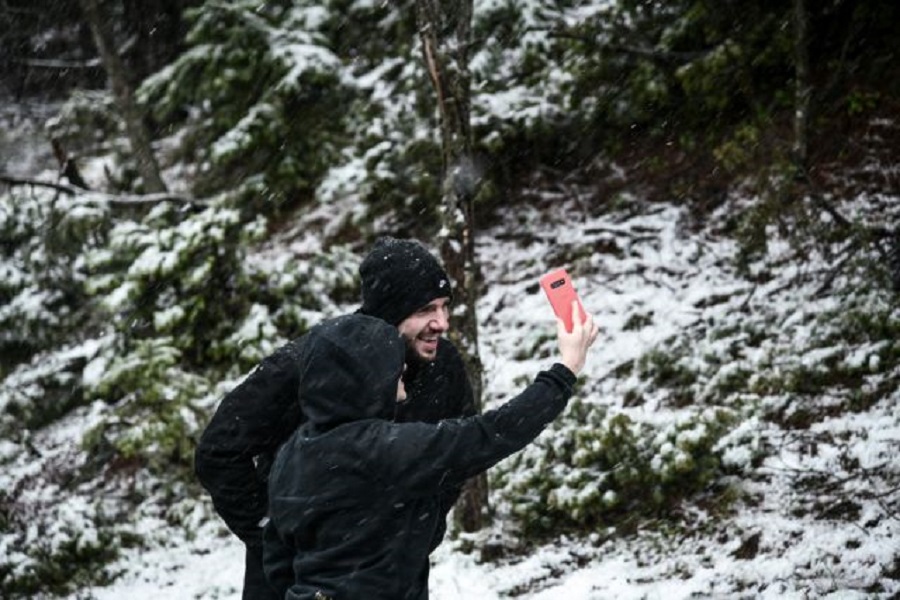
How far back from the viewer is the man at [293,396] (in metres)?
3.05

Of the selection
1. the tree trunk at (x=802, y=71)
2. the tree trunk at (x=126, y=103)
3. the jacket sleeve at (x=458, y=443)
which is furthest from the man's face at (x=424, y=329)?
the tree trunk at (x=126, y=103)

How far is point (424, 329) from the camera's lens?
309 centimetres

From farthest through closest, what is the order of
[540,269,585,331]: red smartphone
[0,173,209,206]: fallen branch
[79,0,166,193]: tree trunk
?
1. [79,0,166,193]: tree trunk
2. [0,173,209,206]: fallen branch
3. [540,269,585,331]: red smartphone

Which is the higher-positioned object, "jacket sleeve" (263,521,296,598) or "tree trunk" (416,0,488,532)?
"tree trunk" (416,0,488,532)

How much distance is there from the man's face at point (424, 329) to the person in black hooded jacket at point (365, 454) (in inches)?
22.4

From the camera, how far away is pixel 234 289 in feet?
28.1

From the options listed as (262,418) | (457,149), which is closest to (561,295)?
(262,418)

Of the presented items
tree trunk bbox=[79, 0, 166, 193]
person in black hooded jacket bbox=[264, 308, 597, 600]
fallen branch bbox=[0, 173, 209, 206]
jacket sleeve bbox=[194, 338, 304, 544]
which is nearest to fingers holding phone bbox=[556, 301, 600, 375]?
person in black hooded jacket bbox=[264, 308, 597, 600]

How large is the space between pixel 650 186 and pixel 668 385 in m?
4.18

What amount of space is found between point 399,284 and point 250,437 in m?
0.87

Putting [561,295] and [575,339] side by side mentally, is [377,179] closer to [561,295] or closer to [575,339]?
[561,295]

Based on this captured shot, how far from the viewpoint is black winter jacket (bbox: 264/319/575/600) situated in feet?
7.73

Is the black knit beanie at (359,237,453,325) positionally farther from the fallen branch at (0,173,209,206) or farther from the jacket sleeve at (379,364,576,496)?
the fallen branch at (0,173,209,206)

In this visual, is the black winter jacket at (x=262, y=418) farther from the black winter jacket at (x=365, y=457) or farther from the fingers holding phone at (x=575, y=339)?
the fingers holding phone at (x=575, y=339)
